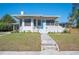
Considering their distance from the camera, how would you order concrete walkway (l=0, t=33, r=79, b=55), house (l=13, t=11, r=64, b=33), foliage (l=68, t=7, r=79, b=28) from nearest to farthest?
concrete walkway (l=0, t=33, r=79, b=55) < foliage (l=68, t=7, r=79, b=28) < house (l=13, t=11, r=64, b=33)

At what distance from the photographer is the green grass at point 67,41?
770 cm

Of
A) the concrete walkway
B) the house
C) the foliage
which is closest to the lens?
the concrete walkway

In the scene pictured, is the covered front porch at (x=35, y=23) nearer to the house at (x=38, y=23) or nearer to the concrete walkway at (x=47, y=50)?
the house at (x=38, y=23)

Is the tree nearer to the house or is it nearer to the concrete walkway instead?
the house

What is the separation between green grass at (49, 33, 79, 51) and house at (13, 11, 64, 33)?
159mm

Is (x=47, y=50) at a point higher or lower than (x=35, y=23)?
lower

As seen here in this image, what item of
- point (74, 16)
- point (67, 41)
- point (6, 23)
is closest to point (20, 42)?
point (6, 23)

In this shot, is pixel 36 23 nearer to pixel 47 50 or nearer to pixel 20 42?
pixel 20 42

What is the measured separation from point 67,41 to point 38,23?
0.78 m

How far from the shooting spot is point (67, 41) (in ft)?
25.4

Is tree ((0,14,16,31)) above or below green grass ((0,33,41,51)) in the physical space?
above

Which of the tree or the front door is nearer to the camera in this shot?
the tree

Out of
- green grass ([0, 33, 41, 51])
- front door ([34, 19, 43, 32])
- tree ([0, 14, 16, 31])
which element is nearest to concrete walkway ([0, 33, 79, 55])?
green grass ([0, 33, 41, 51])

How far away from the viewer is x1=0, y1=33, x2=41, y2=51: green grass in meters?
7.71
